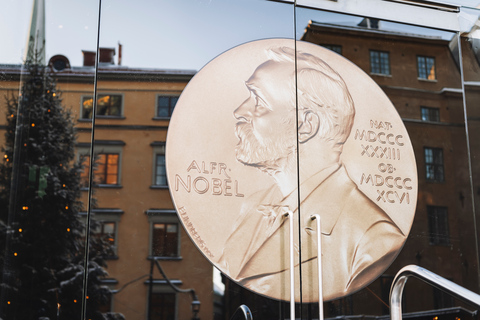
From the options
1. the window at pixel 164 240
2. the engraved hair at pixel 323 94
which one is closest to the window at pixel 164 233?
the window at pixel 164 240

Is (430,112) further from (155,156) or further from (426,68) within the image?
(155,156)

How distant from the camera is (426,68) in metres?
3.79

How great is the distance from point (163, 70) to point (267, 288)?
4.49 feet

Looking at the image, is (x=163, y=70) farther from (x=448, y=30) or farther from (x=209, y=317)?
(x=448, y=30)

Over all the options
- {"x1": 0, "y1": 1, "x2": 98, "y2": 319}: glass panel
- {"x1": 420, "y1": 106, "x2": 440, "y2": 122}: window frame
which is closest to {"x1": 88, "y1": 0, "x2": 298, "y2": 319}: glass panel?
{"x1": 0, "y1": 1, "x2": 98, "y2": 319}: glass panel

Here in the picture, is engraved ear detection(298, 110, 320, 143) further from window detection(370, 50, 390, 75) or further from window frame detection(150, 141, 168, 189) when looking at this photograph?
window frame detection(150, 141, 168, 189)

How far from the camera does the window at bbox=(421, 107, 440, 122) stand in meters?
3.70

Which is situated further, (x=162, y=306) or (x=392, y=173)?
(x=392, y=173)

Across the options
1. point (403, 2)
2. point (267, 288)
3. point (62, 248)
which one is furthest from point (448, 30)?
point (62, 248)

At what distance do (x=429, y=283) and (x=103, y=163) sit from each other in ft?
5.69

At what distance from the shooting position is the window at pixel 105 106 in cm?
306

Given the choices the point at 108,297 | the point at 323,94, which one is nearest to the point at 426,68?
the point at 323,94

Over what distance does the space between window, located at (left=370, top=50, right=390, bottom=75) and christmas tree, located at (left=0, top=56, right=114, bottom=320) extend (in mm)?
1983

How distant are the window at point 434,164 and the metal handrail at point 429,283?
119 centimetres
